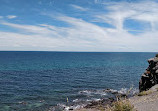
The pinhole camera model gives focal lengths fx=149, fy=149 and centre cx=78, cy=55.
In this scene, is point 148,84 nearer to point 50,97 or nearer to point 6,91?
point 50,97

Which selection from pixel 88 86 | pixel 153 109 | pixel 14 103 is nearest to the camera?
pixel 153 109

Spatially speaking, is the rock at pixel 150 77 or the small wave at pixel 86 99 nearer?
the small wave at pixel 86 99

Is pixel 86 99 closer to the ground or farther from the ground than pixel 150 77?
closer to the ground

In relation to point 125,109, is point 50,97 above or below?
below

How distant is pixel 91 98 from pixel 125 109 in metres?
23.3

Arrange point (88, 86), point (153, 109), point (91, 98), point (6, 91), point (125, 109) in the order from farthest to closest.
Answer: point (88, 86)
point (6, 91)
point (91, 98)
point (153, 109)
point (125, 109)

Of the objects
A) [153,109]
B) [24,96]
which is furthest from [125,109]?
[24,96]

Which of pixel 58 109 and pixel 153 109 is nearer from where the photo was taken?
pixel 153 109

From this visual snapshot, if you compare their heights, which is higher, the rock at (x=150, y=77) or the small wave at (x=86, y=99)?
the rock at (x=150, y=77)

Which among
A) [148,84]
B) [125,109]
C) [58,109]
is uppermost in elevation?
[125,109]

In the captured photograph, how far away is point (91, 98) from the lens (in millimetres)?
33594

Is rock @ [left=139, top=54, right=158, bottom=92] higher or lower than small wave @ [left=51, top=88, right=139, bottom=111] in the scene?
higher

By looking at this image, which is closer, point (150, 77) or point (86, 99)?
point (150, 77)

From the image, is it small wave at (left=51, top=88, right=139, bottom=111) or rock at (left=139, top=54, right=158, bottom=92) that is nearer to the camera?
small wave at (left=51, top=88, right=139, bottom=111)
